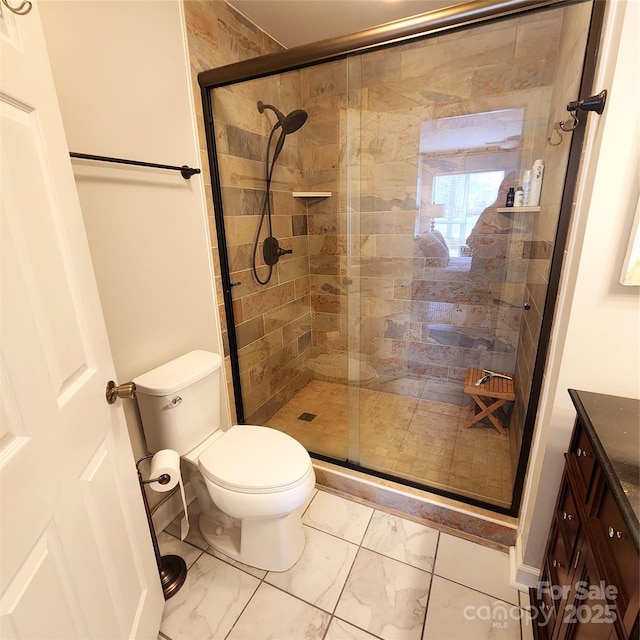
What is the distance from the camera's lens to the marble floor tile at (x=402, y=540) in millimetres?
1455

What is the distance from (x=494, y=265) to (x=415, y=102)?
1.10m

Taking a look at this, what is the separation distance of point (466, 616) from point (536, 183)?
1975 mm

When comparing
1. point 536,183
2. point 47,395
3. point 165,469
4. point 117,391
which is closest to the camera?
point 47,395

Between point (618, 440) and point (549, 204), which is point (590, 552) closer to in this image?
point (618, 440)

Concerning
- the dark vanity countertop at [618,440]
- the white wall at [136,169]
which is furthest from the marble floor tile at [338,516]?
the dark vanity countertop at [618,440]

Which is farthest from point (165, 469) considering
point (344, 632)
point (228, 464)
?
point (344, 632)

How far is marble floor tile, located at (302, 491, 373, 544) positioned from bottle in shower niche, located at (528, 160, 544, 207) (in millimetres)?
1797

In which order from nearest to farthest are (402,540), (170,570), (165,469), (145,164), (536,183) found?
1. (165,469)
2. (145,164)
3. (170,570)
4. (402,540)
5. (536,183)

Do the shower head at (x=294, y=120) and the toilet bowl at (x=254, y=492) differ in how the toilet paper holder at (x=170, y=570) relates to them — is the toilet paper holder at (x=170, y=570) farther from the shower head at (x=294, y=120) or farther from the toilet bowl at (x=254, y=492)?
the shower head at (x=294, y=120)

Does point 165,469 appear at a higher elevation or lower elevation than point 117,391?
lower

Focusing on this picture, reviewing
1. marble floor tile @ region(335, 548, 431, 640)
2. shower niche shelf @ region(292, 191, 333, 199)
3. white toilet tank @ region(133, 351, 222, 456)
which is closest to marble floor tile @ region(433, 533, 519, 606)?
marble floor tile @ region(335, 548, 431, 640)

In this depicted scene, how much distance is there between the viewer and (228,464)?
4.41ft

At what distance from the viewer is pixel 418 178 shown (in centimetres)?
223

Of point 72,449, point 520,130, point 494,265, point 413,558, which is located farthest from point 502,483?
point 520,130
